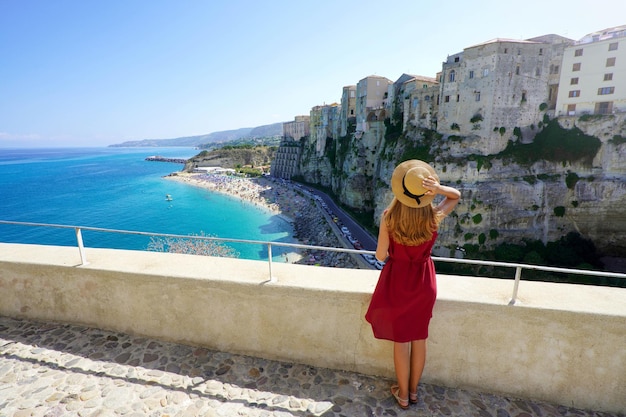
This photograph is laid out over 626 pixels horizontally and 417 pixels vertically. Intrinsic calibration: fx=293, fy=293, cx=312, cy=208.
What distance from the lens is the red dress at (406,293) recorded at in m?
2.49

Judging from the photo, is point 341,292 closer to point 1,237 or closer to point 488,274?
point 488,274

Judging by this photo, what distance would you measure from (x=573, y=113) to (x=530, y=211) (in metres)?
10.7

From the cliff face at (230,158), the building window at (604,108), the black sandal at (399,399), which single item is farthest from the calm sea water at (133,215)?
the building window at (604,108)

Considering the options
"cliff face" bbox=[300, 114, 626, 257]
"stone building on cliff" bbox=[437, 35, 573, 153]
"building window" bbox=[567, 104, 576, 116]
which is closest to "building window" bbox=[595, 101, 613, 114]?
"cliff face" bbox=[300, 114, 626, 257]

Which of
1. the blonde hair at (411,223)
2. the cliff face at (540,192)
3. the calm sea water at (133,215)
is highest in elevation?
the blonde hair at (411,223)

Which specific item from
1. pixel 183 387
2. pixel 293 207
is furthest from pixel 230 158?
pixel 183 387

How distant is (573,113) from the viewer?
93.5ft

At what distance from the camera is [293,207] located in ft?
165

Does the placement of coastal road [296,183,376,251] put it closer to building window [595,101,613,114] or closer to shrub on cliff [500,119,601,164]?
shrub on cliff [500,119,601,164]

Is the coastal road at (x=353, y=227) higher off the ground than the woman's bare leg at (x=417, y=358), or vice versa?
the woman's bare leg at (x=417, y=358)

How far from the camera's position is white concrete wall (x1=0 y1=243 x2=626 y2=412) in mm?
2660

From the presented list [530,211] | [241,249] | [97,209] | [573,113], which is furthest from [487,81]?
[97,209]

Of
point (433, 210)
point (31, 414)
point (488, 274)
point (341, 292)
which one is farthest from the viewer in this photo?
point (488, 274)

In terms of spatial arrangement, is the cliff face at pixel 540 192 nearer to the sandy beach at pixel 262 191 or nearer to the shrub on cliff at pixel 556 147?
the shrub on cliff at pixel 556 147
